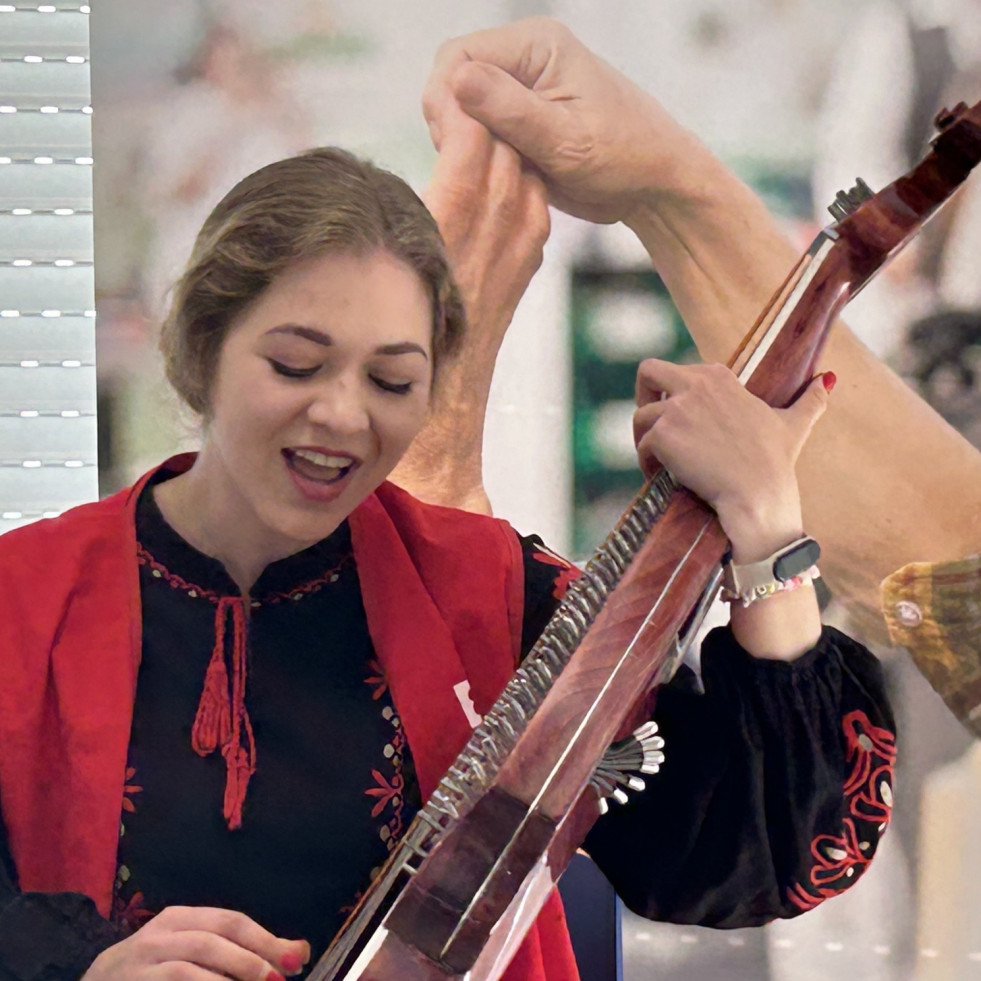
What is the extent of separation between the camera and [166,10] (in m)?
1.25

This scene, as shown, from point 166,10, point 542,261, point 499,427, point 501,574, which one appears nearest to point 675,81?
point 542,261

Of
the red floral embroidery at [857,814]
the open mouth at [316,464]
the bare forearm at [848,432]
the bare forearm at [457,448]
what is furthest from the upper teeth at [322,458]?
the bare forearm at [848,432]

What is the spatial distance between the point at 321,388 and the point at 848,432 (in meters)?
0.72

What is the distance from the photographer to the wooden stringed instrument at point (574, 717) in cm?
59

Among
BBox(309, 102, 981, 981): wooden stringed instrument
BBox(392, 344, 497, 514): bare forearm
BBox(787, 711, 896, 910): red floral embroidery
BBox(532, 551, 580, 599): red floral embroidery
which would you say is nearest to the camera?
BBox(309, 102, 981, 981): wooden stringed instrument

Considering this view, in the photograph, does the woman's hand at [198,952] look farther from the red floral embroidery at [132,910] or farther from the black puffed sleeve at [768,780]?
the black puffed sleeve at [768,780]

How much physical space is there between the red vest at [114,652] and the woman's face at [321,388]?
97 mm

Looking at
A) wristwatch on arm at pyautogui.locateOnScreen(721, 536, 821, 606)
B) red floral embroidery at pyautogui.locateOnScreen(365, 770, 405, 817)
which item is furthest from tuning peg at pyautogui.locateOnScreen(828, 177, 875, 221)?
red floral embroidery at pyautogui.locateOnScreen(365, 770, 405, 817)

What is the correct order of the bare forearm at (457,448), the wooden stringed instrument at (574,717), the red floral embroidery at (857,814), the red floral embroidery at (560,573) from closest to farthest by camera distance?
the wooden stringed instrument at (574,717)
the red floral embroidery at (857,814)
the red floral embroidery at (560,573)
the bare forearm at (457,448)

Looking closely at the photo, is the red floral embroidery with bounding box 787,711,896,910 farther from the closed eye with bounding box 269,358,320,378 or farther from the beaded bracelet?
the closed eye with bounding box 269,358,320,378

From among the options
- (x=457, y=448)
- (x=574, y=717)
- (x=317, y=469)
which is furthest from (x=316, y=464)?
(x=457, y=448)

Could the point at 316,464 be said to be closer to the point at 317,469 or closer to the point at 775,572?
the point at 317,469

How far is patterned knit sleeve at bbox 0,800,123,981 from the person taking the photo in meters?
0.66

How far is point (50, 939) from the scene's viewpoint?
665 millimetres
